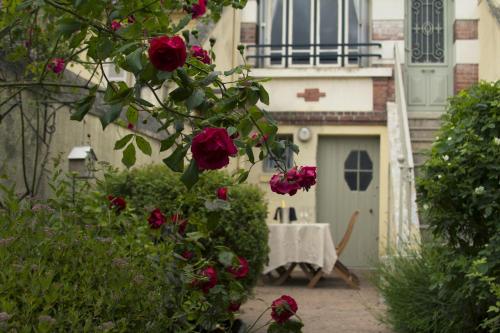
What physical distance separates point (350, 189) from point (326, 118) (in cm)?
143

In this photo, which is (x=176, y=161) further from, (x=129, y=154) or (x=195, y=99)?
(x=129, y=154)

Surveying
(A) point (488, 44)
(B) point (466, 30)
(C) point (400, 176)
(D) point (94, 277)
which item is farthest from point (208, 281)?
(B) point (466, 30)

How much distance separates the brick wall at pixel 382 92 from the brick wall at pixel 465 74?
1.26 metres

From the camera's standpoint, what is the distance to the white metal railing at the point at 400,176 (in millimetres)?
7879

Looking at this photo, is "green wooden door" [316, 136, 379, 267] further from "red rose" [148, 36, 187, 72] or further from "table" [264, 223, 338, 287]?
"red rose" [148, 36, 187, 72]

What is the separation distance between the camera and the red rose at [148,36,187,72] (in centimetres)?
202

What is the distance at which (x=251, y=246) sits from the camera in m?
6.40

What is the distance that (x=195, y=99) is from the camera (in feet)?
7.15

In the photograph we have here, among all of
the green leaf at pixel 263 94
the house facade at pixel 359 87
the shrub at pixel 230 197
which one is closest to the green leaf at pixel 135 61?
the green leaf at pixel 263 94

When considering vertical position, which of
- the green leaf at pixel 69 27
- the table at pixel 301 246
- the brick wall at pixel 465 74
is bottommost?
the table at pixel 301 246

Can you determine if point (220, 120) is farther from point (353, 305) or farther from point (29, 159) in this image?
point (353, 305)

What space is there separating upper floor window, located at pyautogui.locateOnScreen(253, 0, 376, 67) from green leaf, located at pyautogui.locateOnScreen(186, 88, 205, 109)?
11509mm

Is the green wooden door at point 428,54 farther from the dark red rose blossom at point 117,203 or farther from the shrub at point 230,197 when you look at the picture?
the dark red rose blossom at point 117,203

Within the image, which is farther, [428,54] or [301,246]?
[428,54]
